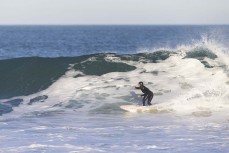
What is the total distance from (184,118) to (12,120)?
20.0ft

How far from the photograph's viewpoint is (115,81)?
24047 millimetres

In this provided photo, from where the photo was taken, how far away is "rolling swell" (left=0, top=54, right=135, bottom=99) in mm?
24406

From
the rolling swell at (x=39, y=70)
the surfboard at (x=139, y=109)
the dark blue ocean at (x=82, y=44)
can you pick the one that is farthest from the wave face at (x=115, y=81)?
the dark blue ocean at (x=82, y=44)

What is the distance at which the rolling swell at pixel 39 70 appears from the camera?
2441 cm

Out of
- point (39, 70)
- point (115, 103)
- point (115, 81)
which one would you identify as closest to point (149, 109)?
point (115, 103)

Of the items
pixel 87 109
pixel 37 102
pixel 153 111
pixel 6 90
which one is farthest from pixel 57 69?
pixel 153 111

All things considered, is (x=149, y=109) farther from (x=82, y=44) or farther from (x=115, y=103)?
(x=82, y=44)

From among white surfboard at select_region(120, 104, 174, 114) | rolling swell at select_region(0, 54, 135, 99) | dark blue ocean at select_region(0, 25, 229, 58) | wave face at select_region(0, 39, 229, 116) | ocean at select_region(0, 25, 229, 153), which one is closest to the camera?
ocean at select_region(0, 25, 229, 153)

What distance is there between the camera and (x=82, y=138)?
1332 centimetres

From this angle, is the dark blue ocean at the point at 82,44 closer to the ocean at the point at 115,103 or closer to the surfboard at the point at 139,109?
the ocean at the point at 115,103

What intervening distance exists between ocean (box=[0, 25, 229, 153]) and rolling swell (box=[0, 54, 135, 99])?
0.05 metres

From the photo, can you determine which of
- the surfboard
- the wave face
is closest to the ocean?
the wave face

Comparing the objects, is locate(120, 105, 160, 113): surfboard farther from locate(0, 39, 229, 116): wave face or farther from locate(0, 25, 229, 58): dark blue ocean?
locate(0, 25, 229, 58): dark blue ocean

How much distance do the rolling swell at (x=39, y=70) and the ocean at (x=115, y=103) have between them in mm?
53
